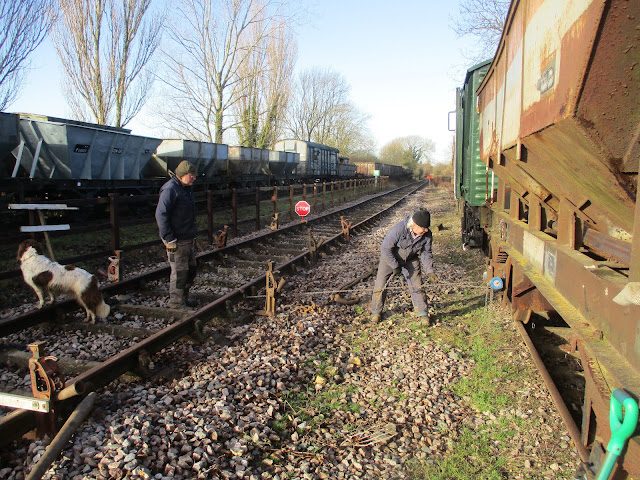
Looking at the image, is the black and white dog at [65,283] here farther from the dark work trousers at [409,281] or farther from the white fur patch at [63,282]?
the dark work trousers at [409,281]

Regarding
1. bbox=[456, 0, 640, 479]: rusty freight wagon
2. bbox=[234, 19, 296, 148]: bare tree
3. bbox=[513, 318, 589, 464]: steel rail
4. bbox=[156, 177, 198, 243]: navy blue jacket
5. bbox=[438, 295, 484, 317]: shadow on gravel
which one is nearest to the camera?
bbox=[456, 0, 640, 479]: rusty freight wagon

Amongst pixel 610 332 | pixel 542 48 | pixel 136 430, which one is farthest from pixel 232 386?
pixel 542 48

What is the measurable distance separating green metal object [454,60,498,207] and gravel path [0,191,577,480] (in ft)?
13.3

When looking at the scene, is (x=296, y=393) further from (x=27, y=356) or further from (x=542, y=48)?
(x=542, y=48)

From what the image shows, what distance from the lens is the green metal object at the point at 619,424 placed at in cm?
179

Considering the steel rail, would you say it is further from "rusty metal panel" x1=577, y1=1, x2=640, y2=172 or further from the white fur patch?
the white fur patch

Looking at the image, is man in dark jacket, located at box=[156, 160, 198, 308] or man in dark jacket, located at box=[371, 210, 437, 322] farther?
man in dark jacket, located at box=[371, 210, 437, 322]

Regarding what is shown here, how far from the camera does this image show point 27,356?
3998mm

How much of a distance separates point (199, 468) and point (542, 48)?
324cm

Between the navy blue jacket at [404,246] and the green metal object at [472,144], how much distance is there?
2.31 meters

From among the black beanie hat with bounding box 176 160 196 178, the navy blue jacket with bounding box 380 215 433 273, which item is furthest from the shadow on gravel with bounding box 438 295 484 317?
the black beanie hat with bounding box 176 160 196 178

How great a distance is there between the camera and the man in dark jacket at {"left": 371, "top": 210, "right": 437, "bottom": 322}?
554 centimetres

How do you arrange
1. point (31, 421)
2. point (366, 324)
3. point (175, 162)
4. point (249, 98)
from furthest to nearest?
point (249, 98) < point (175, 162) < point (366, 324) < point (31, 421)

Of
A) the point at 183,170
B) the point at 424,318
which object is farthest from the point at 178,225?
the point at 424,318
